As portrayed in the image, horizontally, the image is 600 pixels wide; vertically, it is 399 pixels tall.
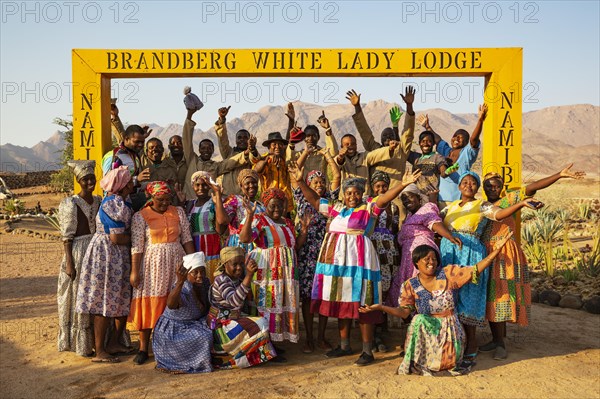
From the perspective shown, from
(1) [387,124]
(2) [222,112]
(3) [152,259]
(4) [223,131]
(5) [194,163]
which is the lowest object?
(3) [152,259]

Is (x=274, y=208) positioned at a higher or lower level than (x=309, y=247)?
higher

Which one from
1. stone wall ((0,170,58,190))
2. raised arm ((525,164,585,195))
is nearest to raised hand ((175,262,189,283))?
raised arm ((525,164,585,195))

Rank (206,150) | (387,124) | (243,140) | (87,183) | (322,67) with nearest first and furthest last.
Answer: (87,183) → (322,67) → (206,150) → (243,140) → (387,124)

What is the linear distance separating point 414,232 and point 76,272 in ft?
11.4

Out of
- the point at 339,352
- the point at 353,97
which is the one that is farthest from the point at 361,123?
the point at 339,352

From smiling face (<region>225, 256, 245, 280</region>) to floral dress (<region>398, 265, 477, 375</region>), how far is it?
155cm

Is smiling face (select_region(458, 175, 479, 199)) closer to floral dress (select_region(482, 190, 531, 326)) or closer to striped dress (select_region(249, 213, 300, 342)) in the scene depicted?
floral dress (select_region(482, 190, 531, 326))

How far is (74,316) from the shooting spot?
5.86m

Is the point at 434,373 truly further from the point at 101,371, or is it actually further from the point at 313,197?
the point at 101,371

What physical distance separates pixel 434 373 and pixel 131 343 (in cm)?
331

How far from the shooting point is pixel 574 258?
10680mm

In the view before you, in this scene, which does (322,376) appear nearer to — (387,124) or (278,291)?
(278,291)

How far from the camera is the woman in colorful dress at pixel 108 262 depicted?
5543mm

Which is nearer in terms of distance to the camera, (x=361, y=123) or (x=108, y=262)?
(x=108, y=262)
